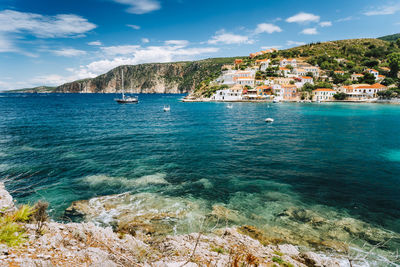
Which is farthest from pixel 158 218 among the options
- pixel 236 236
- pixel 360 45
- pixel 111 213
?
pixel 360 45

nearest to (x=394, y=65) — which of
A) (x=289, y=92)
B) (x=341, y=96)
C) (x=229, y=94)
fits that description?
(x=341, y=96)

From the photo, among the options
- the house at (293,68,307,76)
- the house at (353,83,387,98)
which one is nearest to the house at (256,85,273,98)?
the house at (293,68,307,76)

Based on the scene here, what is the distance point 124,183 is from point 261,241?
8855mm

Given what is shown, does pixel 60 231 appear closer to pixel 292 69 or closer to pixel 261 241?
pixel 261 241

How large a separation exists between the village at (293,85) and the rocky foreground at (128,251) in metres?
89.3

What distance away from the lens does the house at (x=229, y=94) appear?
99812mm

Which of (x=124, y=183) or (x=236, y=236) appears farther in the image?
(x=124, y=183)

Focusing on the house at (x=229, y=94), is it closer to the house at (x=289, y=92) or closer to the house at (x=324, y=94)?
the house at (x=289, y=92)

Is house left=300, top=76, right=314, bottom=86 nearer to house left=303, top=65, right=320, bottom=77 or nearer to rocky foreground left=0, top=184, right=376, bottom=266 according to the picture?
house left=303, top=65, right=320, bottom=77

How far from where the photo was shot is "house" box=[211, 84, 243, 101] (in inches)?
3930

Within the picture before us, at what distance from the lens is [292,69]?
116875 millimetres

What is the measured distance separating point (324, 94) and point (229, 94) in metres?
44.0

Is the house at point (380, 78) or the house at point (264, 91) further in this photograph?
the house at point (380, 78)

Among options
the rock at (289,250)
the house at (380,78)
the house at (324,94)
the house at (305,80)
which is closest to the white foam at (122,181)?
the rock at (289,250)
